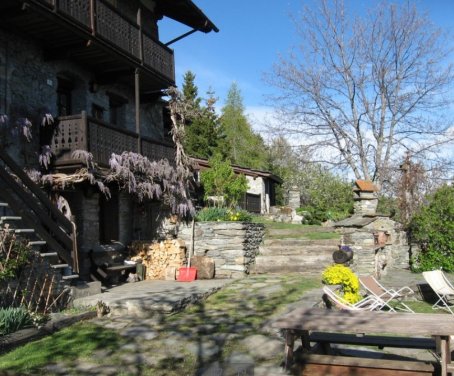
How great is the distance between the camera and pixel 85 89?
11.7 m

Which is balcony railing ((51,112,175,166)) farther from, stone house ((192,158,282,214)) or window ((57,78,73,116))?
stone house ((192,158,282,214))

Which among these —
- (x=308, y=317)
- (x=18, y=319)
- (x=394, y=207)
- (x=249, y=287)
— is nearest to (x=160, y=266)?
(x=249, y=287)

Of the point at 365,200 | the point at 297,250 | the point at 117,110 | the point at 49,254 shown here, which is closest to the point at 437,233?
the point at 365,200

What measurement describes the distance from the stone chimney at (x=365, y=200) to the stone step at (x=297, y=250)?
1.56m

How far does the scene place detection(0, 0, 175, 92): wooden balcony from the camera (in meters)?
9.31

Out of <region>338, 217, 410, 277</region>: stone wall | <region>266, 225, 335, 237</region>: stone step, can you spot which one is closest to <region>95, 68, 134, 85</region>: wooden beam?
<region>266, 225, 335, 237</region>: stone step

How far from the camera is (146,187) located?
1138 centimetres

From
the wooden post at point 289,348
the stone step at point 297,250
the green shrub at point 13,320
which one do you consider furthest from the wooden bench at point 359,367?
the stone step at point 297,250

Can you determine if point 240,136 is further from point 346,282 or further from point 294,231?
point 346,282

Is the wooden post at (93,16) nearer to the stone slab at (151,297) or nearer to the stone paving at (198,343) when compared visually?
the stone slab at (151,297)

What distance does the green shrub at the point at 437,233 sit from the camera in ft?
43.3

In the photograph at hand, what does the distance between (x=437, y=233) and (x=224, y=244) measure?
6057 mm

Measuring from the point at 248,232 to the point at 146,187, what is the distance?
9.48 feet

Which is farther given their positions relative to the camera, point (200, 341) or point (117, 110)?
point (117, 110)
